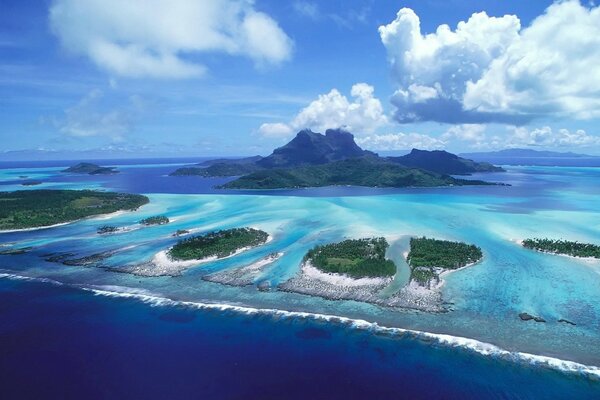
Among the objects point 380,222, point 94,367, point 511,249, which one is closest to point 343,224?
point 380,222

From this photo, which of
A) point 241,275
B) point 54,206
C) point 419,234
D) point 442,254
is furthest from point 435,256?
point 54,206

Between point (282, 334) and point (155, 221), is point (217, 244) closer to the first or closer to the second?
point (155, 221)

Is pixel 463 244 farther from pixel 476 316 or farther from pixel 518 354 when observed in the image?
pixel 518 354

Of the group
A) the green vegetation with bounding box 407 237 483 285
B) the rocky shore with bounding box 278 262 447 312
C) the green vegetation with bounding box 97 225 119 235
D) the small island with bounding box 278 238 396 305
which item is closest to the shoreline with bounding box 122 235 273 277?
the small island with bounding box 278 238 396 305

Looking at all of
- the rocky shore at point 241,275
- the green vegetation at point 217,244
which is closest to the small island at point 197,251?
the green vegetation at point 217,244

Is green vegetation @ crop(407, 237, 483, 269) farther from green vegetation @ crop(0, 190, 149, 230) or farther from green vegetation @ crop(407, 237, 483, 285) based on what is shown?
green vegetation @ crop(0, 190, 149, 230)
